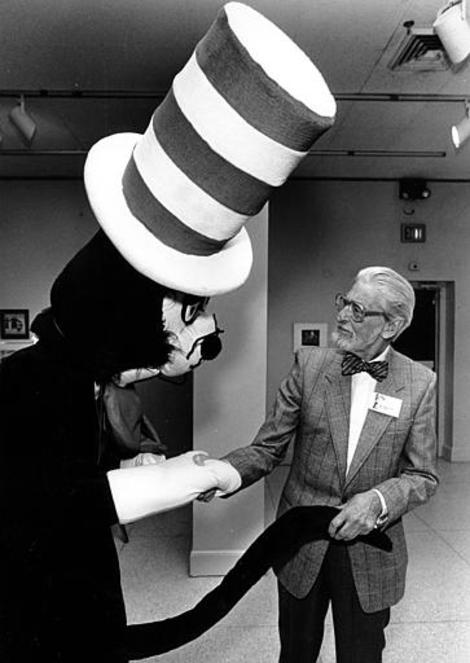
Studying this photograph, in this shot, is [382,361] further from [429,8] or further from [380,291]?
[429,8]

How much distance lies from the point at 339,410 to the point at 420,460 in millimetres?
272

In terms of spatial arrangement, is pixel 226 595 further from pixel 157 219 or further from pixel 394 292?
pixel 394 292

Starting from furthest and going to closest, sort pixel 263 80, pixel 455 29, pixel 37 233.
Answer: pixel 37 233, pixel 455 29, pixel 263 80

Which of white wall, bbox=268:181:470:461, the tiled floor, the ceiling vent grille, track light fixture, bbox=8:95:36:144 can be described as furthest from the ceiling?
the tiled floor

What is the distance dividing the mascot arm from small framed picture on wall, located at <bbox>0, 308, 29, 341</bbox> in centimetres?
565

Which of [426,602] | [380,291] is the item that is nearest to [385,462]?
[380,291]

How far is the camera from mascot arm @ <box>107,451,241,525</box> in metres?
1.03

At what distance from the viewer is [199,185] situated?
881mm

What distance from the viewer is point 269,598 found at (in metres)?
3.31

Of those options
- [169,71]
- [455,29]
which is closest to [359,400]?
[455,29]

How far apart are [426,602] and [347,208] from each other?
4.21m

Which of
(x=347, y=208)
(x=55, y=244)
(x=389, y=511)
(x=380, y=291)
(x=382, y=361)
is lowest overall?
(x=389, y=511)

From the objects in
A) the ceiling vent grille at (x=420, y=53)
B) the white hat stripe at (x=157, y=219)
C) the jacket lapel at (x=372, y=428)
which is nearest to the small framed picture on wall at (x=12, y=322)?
the ceiling vent grille at (x=420, y=53)

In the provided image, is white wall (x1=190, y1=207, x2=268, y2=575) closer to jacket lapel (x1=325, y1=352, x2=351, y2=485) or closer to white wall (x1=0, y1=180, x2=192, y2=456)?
jacket lapel (x1=325, y1=352, x2=351, y2=485)
